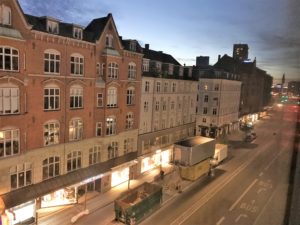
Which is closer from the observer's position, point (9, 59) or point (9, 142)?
point (9, 59)

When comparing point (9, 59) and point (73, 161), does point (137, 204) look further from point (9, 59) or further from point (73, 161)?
point (9, 59)

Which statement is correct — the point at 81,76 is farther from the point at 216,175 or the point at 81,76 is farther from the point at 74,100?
the point at 216,175

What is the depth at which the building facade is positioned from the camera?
18.4 metres

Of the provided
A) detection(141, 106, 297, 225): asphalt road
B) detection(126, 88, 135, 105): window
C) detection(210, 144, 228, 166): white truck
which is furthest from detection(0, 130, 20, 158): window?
detection(210, 144, 228, 166): white truck

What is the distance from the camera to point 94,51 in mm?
24578

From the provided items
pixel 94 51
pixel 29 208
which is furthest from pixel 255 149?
pixel 29 208

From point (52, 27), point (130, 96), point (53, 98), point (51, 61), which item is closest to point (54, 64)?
point (51, 61)

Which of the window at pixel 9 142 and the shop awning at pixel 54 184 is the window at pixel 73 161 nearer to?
the shop awning at pixel 54 184

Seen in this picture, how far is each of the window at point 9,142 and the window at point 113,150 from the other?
9.63m

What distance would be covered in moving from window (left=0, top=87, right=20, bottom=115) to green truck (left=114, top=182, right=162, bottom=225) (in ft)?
34.9

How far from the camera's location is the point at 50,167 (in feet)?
71.8

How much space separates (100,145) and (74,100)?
18.1 ft

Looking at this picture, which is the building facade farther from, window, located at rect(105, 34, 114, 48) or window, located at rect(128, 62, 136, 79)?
window, located at rect(128, 62, 136, 79)

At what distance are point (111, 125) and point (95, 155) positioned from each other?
3473 millimetres
